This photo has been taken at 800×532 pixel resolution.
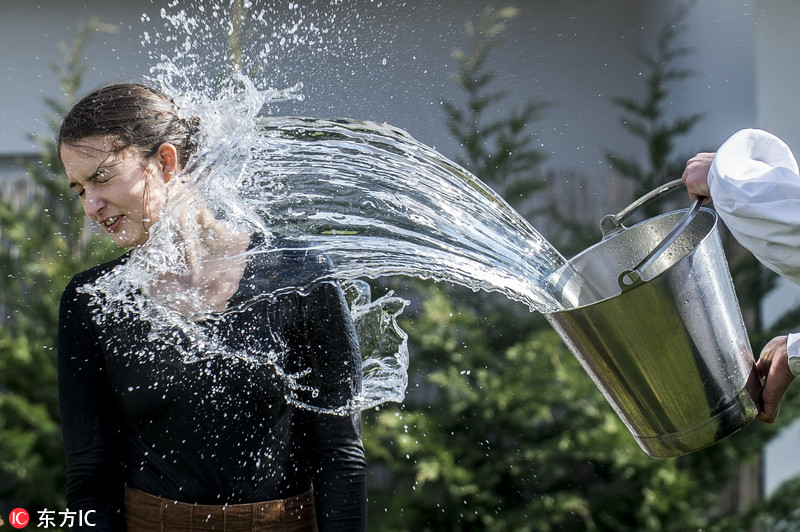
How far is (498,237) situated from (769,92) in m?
2.72

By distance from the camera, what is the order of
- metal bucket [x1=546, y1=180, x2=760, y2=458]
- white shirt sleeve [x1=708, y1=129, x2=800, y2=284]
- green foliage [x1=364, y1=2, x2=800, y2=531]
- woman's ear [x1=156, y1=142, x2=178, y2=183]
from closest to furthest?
white shirt sleeve [x1=708, y1=129, x2=800, y2=284] < metal bucket [x1=546, y1=180, x2=760, y2=458] < woman's ear [x1=156, y1=142, x2=178, y2=183] < green foliage [x1=364, y1=2, x2=800, y2=531]

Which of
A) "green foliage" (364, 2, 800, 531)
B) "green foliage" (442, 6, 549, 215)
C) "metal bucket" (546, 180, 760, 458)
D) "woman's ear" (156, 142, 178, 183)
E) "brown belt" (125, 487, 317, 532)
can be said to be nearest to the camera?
"metal bucket" (546, 180, 760, 458)

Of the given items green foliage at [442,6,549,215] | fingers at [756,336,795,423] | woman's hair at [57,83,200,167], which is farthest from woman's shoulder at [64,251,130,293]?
green foliage at [442,6,549,215]

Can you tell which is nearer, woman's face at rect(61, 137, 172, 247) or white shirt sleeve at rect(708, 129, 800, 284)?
white shirt sleeve at rect(708, 129, 800, 284)

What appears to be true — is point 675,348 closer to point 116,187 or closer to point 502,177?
point 116,187

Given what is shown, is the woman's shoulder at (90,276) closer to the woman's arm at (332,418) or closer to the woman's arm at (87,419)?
the woman's arm at (87,419)

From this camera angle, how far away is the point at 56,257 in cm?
428

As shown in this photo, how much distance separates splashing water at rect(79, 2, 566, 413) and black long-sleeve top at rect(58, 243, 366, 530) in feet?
0.06

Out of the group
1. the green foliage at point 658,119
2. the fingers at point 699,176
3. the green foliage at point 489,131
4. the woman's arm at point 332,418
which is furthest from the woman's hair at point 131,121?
the green foliage at point 658,119

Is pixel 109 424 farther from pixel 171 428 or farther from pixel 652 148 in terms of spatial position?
pixel 652 148

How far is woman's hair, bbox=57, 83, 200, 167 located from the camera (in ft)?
6.07

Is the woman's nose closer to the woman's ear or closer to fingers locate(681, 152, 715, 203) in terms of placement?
the woman's ear

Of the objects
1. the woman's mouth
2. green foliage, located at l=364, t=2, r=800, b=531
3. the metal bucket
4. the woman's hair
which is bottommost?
green foliage, located at l=364, t=2, r=800, b=531

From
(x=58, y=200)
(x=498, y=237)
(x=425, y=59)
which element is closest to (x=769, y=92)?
(x=425, y=59)
